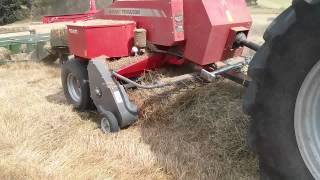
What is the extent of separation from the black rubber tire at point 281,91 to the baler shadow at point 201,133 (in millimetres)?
949

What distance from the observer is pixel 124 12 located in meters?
5.10

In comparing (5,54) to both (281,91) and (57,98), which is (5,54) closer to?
(57,98)

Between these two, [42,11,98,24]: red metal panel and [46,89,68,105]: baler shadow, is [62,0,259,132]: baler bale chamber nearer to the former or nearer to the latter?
[46,89,68,105]: baler shadow

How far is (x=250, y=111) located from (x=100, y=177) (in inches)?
59.9

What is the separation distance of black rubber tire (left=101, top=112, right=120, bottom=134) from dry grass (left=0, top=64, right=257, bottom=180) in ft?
0.25

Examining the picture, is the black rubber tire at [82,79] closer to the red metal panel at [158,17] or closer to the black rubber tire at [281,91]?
the red metal panel at [158,17]

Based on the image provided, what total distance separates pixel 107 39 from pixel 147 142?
122 cm

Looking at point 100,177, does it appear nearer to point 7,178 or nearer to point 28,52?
point 7,178

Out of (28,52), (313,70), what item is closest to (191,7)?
(313,70)

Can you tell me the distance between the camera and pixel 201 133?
13.0 ft

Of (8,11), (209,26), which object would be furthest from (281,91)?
(8,11)

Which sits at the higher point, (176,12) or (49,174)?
(176,12)

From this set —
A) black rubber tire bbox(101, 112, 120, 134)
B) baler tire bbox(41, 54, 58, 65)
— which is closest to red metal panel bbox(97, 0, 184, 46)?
black rubber tire bbox(101, 112, 120, 134)

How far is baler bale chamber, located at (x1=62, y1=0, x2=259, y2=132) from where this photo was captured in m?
4.25
